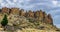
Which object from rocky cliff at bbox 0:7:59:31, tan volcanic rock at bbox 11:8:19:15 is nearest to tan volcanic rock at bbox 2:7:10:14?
rocky cliff at bbox 0:7:59:31

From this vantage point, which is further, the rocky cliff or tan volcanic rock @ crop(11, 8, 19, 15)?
tan volcanic rock @ crop(11, 8, 19, 15)

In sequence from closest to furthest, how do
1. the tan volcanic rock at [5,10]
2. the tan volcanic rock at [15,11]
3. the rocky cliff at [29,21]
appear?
the rocky cliff at [29,21] → the tan volcanic rock at [5,10] → the tan volcanic rock at [15,11]

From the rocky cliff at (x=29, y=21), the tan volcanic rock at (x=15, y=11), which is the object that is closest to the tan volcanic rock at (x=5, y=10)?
the rocky cliff at (x=29, y=21)

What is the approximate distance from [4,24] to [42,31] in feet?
10.3

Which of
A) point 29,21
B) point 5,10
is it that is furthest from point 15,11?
point 29,21

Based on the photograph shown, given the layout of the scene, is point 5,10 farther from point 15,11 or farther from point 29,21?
point 29,21

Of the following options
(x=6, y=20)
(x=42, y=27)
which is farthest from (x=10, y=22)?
(x=42, y=27)

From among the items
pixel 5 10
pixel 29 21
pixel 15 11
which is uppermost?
pixel 5 10

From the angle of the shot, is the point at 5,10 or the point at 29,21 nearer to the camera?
the point at 5,10

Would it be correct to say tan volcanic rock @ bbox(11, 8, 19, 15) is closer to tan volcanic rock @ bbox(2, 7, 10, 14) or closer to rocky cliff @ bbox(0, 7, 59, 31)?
rocky cliff @ bbox(0, 7, 59, 31)

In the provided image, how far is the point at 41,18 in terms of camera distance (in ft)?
56.6

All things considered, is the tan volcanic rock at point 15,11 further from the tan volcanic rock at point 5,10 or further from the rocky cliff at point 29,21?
the tan volcanic rock at point 5,10

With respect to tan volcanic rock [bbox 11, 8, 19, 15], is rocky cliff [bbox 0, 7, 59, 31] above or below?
below

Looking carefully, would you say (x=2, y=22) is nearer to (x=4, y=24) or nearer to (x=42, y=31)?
(x=4, y=24)
